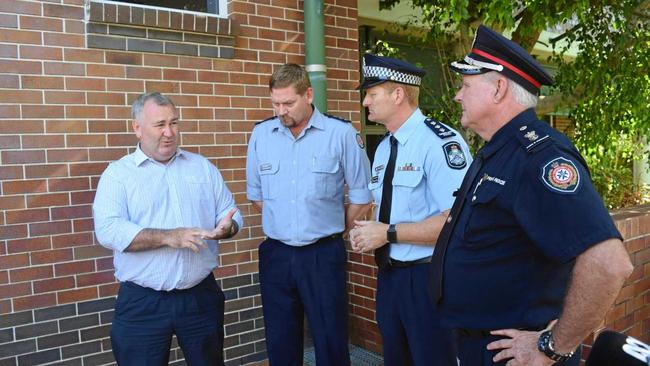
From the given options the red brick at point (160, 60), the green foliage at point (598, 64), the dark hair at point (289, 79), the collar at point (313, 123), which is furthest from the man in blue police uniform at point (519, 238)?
the green foliage at point (598, 64)

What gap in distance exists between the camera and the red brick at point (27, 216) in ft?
10.2

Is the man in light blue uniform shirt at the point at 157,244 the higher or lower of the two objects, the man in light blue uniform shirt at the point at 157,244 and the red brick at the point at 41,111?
the lower

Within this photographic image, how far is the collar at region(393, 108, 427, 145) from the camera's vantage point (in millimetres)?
2717

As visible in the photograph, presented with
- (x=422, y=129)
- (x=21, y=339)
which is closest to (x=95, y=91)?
(x=21, y=339)

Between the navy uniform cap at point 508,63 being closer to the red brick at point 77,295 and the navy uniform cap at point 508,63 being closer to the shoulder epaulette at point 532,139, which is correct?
the shoulder epaulette at point 532,139

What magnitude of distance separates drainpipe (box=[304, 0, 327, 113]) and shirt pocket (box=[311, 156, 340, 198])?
0.91 metres

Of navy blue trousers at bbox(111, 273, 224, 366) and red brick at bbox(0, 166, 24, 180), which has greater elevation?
red brick at bbox(0, 166, 24, 180)

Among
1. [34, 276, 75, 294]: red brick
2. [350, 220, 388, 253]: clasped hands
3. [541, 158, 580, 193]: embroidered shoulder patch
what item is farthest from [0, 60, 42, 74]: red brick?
[541, 158, 580, 193]: embroidered shoulder patch

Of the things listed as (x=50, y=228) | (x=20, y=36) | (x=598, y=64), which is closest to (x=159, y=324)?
(x=50, y=228)

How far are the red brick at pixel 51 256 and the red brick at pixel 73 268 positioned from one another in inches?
1.3

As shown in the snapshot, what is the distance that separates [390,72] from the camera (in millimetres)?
2717

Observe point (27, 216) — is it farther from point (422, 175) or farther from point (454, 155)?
point (454, 155)

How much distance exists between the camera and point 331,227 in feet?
10.3

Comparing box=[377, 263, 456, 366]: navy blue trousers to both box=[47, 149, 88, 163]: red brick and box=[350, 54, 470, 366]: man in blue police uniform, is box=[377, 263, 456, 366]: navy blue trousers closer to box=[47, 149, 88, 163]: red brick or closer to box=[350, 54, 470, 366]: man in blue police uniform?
box=[350, 54, 470, 366]: man in blue police uniform
